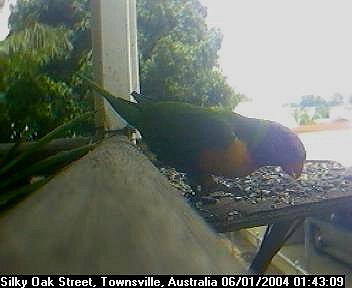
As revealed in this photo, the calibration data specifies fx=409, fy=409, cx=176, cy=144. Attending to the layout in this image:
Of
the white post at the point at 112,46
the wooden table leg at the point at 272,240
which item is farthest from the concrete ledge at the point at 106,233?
the white post at the point at 112,46

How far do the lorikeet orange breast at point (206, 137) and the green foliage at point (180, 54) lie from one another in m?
0.36

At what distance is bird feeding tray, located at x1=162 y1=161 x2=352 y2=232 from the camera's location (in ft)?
2.14

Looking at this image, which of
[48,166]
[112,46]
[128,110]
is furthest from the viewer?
[112,46]

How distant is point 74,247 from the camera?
28cm

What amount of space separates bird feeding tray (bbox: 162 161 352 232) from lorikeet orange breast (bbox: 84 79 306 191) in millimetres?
48

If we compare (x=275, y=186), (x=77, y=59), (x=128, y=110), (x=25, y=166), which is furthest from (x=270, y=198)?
(x=77, y=59)

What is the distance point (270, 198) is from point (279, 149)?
9 centimetres

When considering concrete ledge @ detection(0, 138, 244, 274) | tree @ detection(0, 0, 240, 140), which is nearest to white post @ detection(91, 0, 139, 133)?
tree @ detection(0, 0, 240, 140)

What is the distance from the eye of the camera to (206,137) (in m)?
0.68

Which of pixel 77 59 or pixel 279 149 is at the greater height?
pixel 77 59

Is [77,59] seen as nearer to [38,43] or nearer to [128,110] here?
[38,43]

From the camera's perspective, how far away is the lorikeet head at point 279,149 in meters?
0.72

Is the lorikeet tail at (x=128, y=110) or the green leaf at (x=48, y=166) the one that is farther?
the lorikeet tail at (x=128, y=110)

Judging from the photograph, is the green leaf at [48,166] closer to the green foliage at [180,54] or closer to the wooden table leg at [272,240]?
the wooden table leg at [272,240]
